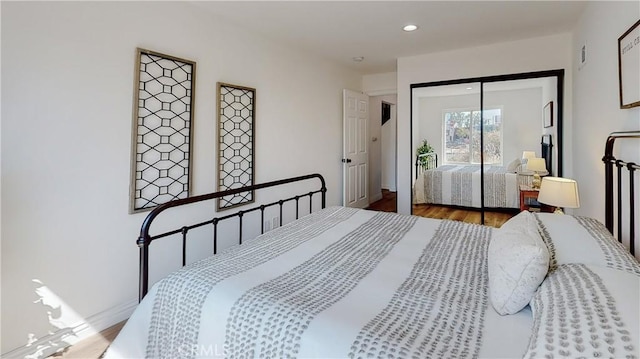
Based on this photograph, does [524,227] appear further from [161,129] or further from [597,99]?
[161,129]

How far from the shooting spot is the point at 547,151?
11.6 ft

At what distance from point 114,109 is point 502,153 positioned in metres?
3.84

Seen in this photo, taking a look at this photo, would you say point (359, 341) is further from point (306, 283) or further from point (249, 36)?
point (249, 36)

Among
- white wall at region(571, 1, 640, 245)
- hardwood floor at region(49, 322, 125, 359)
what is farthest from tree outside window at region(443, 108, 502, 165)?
hardwood floor at region(49, 322, 125, 359)

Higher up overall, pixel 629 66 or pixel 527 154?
pixel 629 66

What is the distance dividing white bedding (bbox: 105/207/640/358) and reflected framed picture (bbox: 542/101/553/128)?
256 centimetres

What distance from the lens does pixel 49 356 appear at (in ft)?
6.20

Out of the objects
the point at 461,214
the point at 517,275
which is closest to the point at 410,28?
the point at 461,214

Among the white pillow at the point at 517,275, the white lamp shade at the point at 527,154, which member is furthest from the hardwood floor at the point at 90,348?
the white lamp shade at the point at 527,154

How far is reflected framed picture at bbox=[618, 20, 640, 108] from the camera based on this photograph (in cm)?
155

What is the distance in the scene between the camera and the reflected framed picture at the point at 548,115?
3.50 m

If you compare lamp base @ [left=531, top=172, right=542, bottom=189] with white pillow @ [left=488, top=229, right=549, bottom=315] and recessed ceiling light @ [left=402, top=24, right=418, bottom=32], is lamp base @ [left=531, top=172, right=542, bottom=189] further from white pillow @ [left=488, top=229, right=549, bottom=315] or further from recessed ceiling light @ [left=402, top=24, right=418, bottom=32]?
white pillow @ [left=488, top=229, right=549, bottom=315]

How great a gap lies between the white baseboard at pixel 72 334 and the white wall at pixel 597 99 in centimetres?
310

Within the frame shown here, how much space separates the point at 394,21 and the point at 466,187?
2.22 meters
